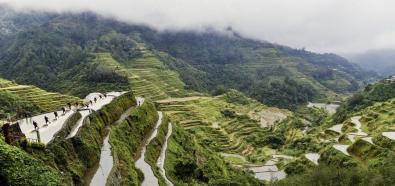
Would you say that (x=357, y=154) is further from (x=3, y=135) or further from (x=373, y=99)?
(x=373, y=99)

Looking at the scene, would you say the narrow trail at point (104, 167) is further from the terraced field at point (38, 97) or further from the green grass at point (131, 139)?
the terraced field at point (38, 97)

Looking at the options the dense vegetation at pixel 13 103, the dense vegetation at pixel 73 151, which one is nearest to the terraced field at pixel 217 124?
the dense vegetation at pixel 13 103

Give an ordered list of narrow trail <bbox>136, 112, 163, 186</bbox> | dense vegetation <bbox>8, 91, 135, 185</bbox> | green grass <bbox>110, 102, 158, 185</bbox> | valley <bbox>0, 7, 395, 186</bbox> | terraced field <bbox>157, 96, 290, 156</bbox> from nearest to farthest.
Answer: dense vegetation <bbox>8, 91, 135, 185</bbox>
valley <bbox>0, 7, 395, 186</bbox>
green grass <bbox>110, 102, 158, 185</bbox>
narrow trail <bbox>136, 112, 163, 186</bbox>
terraced field <bbox>157, 96, 290, 156</bbox>

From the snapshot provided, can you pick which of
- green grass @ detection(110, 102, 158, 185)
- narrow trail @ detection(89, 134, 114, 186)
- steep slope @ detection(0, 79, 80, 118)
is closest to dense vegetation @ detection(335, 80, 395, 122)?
green grass @ detection(110, 102, 158, 185)

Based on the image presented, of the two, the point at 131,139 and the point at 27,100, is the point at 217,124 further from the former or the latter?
the point at 131,139

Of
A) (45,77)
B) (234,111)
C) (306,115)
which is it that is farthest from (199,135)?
(45,77)

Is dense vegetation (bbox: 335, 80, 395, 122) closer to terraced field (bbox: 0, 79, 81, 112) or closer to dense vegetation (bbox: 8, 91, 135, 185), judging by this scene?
terraced field (bbox: 0, 79, 81, 112)

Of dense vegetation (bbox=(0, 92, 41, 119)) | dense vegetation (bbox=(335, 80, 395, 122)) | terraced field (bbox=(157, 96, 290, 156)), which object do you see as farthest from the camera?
dense vegetation (bbox=(335, 80, 395, 122))

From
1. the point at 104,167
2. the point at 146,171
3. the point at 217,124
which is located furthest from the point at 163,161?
the point at 217,124
